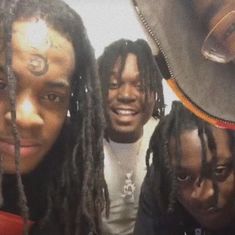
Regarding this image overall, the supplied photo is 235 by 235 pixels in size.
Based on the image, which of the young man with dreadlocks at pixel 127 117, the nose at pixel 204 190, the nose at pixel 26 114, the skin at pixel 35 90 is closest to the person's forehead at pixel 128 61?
the young man with dreadlocks at pixel 127 117

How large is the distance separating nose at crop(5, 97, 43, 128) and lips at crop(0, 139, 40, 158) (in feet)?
0.14

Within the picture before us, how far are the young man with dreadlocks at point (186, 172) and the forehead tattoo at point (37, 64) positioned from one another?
0.32m

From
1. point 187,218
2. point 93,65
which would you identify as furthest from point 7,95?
point 187,218

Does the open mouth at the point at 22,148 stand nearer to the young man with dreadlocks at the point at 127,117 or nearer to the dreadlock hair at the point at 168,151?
the young man with dreadlocks at the point at 127,117

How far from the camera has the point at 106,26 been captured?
1107mm

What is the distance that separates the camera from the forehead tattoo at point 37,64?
3.40ft

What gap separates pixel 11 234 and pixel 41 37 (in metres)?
0.46

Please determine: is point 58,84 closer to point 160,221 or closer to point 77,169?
point 77,169

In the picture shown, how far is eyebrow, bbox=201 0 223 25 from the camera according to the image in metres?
1.05

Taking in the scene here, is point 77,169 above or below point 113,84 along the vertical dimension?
below

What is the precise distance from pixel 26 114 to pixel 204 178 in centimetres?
47

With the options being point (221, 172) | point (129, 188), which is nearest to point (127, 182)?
point (129, 188)

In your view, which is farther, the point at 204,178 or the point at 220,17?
the point at 204,178

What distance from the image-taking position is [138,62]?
1.13m
